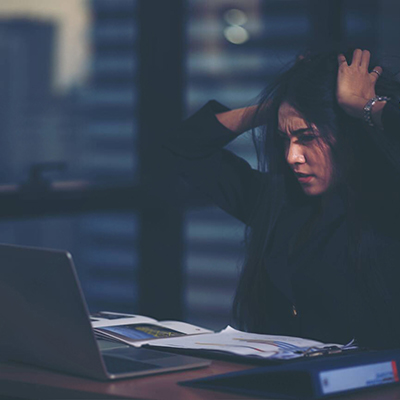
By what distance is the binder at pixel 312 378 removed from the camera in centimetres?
121

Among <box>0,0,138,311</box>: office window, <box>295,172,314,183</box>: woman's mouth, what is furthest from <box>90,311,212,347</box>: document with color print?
<box>0,0,138,311</box>: office window

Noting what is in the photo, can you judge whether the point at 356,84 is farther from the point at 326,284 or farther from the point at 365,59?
the point at 326,284

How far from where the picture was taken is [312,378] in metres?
1.20

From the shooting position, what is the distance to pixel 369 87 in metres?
1.98

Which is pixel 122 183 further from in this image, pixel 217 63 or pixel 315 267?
pixel 315 267

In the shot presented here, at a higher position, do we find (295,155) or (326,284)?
(295,155)

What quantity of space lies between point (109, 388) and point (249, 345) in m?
0.33

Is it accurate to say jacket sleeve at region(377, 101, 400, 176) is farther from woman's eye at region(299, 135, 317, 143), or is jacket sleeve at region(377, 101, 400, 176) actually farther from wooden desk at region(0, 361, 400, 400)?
wooden desk at region(0, 361, 400, 400)

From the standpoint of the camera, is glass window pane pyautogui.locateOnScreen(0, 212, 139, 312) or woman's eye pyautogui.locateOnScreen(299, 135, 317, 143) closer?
woman's eye pyautogui.locateOnScreen(299, 135, 317, 143)

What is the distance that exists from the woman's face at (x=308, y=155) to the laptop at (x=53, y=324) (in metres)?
0.69

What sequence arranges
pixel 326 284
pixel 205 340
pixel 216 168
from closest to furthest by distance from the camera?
pixel 205 340 < pixel 326 284 < pixel 216 168

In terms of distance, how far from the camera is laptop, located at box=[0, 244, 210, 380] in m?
1.27

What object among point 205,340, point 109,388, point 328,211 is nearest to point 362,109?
point 328,211

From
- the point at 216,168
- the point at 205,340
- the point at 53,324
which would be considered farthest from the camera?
the point at 216,168
